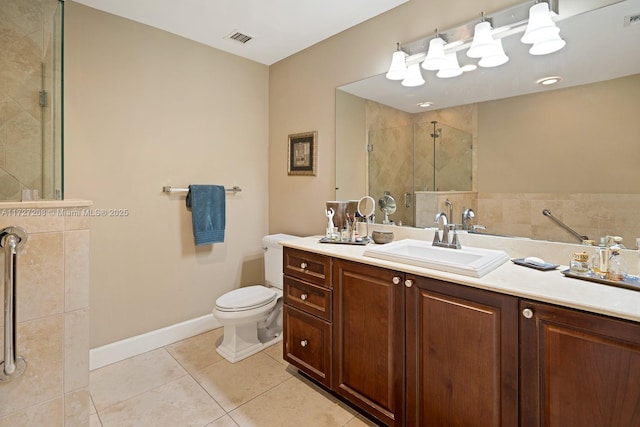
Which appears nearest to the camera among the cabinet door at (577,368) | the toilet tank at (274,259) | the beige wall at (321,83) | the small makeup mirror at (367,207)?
the cabinet door at (577,368)

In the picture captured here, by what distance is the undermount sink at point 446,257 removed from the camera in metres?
1.33

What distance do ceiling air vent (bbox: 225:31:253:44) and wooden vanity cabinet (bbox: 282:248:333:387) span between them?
5.62ft

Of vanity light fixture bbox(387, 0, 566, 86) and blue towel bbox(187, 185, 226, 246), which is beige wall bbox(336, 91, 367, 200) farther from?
blue towel bbox(187, 185, 226, 246)

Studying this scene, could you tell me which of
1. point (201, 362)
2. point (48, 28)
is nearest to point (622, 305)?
point (201, 362)

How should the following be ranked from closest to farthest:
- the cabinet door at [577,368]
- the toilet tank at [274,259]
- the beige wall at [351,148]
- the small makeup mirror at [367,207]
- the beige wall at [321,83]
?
1. the cabinet door at [577,368]
2. the beige wall at [321,83]
3. the small makeup mirror at [367,207]
4. the beige wall at [351,148]
5. the toilet tank at [274,259]

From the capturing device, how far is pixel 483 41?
168 cm

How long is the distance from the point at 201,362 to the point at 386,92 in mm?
2291

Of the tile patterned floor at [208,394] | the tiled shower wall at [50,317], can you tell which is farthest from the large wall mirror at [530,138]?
the tiled shower wall at [50,317]

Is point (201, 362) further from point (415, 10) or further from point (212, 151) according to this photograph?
point (415, 10)

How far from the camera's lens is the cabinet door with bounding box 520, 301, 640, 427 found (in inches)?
37.5

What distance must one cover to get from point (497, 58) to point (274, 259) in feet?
6.74

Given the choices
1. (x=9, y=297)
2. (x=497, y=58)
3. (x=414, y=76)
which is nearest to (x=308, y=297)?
(x=9, y=297)

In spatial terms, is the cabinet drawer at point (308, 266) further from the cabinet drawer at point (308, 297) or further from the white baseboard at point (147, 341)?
the white baseboard at point (147, 341)

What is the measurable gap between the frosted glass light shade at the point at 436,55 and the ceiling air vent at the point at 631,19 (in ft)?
2.53
